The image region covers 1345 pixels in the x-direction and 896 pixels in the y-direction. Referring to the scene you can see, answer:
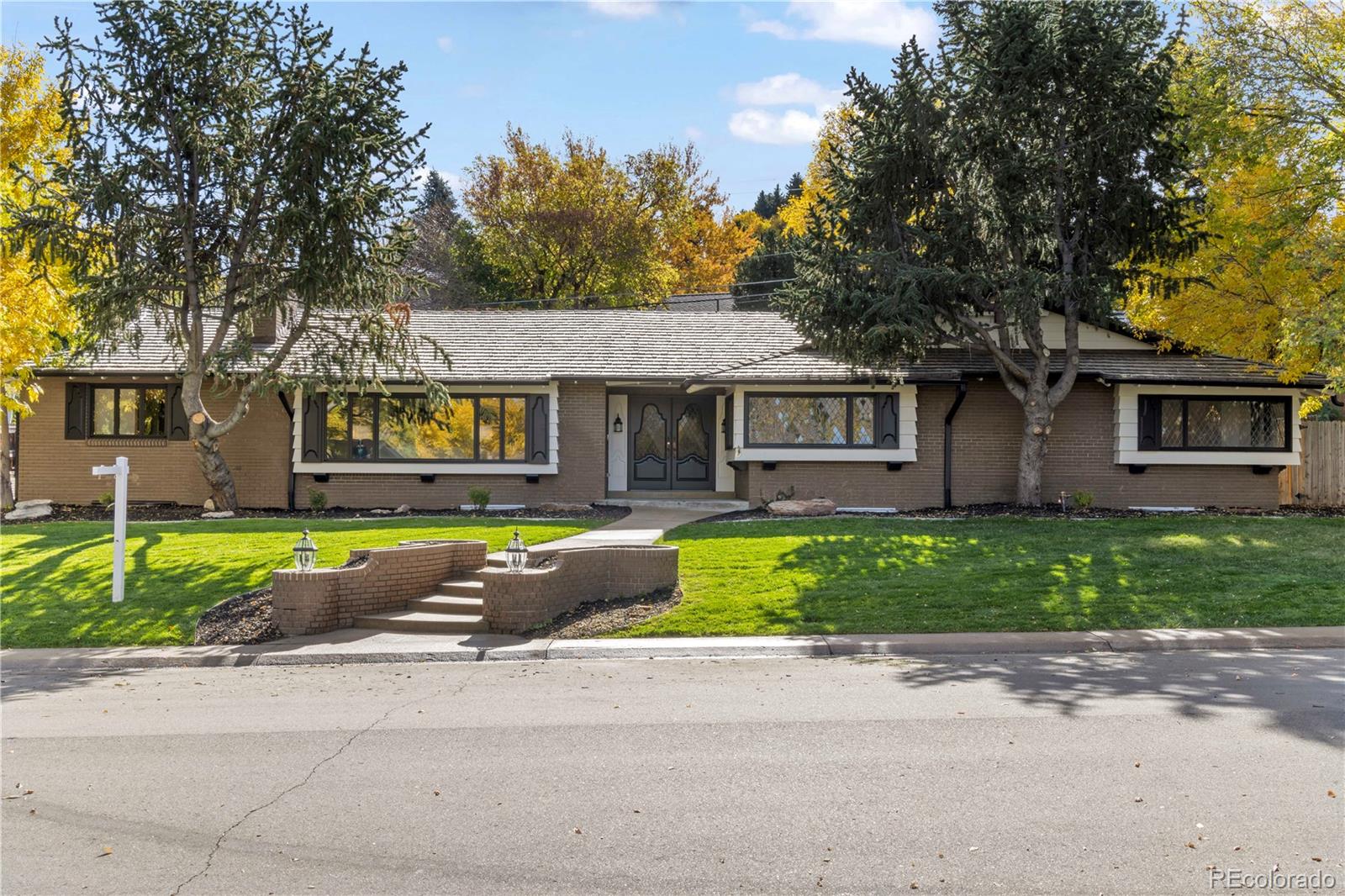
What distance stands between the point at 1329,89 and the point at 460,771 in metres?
18.2

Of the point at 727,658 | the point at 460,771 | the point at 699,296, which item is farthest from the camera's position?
the point at 699,296

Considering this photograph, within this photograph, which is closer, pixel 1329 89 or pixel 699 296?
pixel 1329 89

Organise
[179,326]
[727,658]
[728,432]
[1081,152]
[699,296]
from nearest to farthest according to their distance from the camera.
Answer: [727,658] → [1081,152] → [179,326] → [728,432] → [699,296]

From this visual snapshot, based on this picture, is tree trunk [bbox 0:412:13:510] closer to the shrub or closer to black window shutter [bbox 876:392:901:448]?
the shrub

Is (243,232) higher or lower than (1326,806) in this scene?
higher

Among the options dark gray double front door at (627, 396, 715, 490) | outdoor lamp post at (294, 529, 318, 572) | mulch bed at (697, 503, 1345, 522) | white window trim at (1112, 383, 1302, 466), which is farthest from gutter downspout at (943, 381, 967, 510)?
outdoor lamp post at (294, 529, 318, 572)

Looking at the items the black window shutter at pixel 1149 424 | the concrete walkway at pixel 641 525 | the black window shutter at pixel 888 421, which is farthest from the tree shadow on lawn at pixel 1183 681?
the black window shutter at pixel 1149 424

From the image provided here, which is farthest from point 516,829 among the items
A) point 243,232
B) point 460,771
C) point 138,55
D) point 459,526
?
point 138,55

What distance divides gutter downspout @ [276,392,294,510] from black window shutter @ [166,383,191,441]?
7.19ft

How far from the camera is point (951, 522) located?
1766cm

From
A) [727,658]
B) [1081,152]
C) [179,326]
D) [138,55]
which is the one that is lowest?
[727,658]

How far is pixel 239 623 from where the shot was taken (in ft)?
39.2

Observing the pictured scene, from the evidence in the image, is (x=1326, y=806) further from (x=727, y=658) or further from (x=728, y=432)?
(x=728, y=432)

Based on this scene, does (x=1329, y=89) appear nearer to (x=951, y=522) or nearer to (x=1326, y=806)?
(x=951, y=522)
